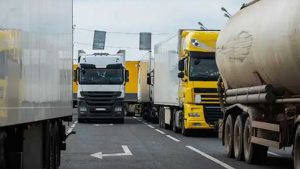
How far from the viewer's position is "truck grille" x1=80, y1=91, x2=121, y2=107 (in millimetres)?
38625

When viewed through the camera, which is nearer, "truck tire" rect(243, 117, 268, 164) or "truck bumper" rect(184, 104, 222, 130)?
"truck tire" rect(243, 117, 268, 164)

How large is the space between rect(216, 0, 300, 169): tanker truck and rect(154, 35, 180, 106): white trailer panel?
973 cm

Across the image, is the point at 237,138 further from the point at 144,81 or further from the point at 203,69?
the point at 144,81

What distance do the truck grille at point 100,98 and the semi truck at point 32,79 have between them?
2546 centimetres

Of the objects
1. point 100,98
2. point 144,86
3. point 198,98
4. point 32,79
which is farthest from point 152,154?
point 144,86

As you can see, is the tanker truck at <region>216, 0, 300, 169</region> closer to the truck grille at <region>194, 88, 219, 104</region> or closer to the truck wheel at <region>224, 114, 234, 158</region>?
the truck wheel at <region>224, 114, 234, 158</region>

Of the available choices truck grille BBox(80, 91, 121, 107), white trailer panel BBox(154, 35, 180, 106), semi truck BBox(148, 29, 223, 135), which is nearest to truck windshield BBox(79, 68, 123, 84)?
truck grille BBox(80, 91, 121, 107)

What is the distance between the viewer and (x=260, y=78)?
15.7 m

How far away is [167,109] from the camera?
3241 cm

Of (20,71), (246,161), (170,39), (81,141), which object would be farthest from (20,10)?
(170,39)

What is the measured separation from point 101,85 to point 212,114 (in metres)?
12.6

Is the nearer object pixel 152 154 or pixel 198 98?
pixel 152 154

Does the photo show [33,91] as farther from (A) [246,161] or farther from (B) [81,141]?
(B) [81,141]

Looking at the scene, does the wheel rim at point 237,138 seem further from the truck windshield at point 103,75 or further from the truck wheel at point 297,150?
the truck windshield at point 103,75
